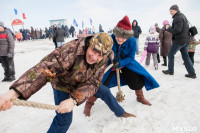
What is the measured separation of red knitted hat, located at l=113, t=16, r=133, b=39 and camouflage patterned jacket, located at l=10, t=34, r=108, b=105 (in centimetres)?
83

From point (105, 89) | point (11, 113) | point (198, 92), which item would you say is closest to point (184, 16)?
point (198, 92)

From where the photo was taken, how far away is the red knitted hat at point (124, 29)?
2016mm

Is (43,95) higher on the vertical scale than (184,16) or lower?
lower

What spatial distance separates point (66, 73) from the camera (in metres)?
1.27

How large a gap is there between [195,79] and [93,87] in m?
3.26

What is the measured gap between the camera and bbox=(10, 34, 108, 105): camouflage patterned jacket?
102 centimetres

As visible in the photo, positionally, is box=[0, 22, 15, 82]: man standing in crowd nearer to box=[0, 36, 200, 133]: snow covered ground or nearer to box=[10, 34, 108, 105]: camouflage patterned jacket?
box=[0, 36, 200, 133]: snow covered ground

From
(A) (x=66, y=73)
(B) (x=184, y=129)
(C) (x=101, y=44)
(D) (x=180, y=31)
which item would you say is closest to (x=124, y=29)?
(C) (x=101, y=44)

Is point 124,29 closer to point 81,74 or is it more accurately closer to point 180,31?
point 81,74

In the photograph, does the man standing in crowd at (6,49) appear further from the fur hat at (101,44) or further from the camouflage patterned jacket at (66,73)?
the fur hat at (101,44)

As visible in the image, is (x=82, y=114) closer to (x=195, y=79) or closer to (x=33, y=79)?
(x=33, y=79)

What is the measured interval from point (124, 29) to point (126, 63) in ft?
1.89

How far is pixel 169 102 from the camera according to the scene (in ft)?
7.76

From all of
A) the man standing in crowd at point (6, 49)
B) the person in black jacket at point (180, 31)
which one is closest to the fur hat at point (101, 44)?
the person in black jacket at point (180, 31)
